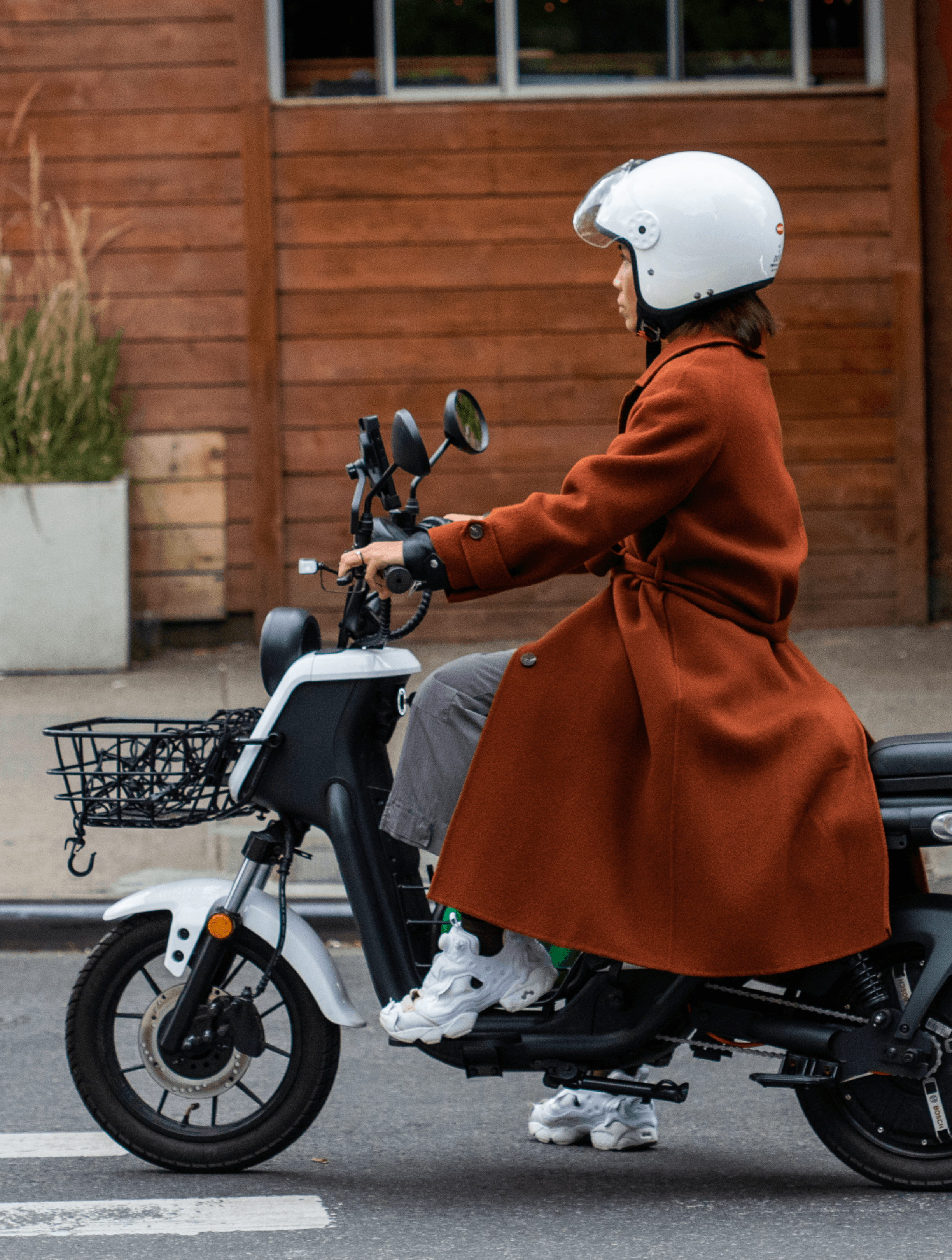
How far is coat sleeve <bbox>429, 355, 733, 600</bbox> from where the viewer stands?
304 cm

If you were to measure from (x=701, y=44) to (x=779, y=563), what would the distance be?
6.32 m

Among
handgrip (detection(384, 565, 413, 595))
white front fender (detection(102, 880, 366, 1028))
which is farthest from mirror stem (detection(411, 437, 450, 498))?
white front fender (detection(102, 880, 366, 1028))

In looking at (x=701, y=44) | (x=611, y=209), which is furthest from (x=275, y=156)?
(x=611, y=209)

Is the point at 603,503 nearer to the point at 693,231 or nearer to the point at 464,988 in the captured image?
the point at 693,231

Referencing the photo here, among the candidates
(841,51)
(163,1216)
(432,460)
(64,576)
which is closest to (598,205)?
(432,460)

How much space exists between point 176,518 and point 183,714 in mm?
1692

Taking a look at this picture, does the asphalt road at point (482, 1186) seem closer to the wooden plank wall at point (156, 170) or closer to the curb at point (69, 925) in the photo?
the curb at point (69, 925)

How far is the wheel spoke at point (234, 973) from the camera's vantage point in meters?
3.43

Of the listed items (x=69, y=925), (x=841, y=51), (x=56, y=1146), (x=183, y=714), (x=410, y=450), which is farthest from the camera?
(x=841, y=51)

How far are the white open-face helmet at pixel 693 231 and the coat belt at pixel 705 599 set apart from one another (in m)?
0.46

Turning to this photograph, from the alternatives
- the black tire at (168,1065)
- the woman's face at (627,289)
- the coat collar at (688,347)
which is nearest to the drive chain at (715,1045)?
the black tire at (168,1065)

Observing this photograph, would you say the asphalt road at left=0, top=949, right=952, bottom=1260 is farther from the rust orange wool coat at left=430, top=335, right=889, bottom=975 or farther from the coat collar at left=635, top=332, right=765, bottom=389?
the coat collar at left=635, top=332, right=765, bottom=389

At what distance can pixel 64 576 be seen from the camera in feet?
27.2

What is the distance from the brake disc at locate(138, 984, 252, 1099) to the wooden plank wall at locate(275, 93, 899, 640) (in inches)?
207
